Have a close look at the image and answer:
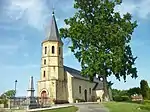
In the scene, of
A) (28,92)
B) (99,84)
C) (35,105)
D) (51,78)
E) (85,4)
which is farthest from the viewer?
(99,84)

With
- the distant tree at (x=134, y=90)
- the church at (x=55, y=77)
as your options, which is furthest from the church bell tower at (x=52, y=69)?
the distant tree at (x=134, y=90)

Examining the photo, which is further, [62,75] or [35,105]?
[62,75]

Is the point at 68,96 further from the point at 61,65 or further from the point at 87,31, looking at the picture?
the point at 87,31

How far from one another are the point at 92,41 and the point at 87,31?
5.50 feet

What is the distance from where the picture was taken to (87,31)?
38719 millimetres

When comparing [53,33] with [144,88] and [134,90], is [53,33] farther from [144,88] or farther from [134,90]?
[134,90]

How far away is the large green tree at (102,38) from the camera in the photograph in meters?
36.9

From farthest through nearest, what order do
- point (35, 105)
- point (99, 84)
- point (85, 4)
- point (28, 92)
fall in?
point (99, 84) < point (85, 4) < point (28, 92) < point (35, 105)

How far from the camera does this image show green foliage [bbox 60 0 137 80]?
3688 centimetres

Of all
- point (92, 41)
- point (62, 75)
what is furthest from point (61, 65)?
point (92, 41)

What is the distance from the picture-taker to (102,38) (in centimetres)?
3822

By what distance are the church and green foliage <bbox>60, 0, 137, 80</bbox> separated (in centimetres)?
1170

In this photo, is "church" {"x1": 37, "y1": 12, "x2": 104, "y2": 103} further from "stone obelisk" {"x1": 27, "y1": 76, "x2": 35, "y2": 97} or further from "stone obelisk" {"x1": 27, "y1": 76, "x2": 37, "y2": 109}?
"stone obelisk" {"x1": 27, "y1": 76, "x2": 37, "y2": 109}

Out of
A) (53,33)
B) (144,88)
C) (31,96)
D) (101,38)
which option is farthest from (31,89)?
(144,88)
